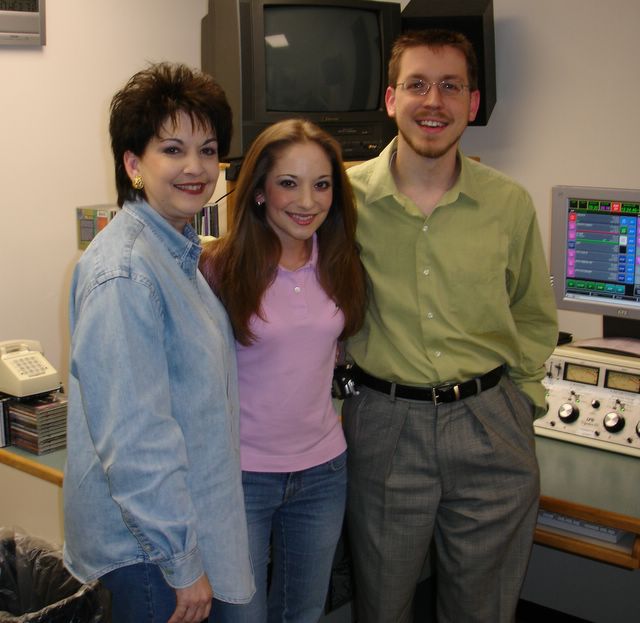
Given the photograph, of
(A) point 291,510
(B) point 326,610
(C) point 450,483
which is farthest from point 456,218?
(B) point 326,610

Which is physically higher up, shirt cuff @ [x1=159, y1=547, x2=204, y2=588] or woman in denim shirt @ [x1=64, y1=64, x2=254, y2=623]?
woman in denim shirt @ [x1=64, y1=64, x2=254, y2=623]

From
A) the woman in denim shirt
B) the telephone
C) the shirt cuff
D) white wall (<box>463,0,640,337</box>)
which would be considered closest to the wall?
the telephone

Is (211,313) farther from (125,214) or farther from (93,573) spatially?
(93,573)

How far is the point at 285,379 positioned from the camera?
1.48 meters

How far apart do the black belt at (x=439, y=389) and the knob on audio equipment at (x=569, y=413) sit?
1.52 feet

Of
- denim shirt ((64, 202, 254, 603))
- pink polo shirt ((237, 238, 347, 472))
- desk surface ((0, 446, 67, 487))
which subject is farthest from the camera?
desk surface ((0, 446, 67, 487))

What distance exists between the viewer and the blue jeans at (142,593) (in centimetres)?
123

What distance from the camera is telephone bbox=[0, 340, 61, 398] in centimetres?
205

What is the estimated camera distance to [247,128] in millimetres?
2475

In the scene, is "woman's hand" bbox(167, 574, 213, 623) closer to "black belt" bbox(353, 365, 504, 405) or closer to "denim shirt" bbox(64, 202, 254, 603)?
"denim shirt" bbox(64, 202, 254, 603)

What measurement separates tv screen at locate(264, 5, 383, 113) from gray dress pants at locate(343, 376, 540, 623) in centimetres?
128

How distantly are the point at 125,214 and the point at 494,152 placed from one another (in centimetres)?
231

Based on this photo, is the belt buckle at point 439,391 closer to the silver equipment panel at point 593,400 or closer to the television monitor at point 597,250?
the silver equipment panel at point 593,400

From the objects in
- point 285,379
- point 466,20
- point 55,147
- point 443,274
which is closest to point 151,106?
point 285,379
